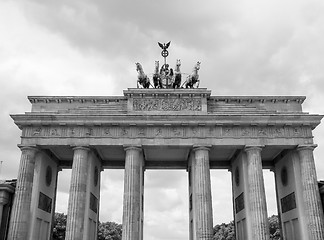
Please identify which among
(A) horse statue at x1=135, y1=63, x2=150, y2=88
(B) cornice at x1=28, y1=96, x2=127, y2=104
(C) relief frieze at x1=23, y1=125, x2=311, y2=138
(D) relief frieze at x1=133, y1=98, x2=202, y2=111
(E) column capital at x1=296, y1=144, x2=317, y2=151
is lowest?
(E) column capital at x1=296, y1=144, x2=317, y2=151

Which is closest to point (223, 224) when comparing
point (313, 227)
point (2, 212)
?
point (313, 227)

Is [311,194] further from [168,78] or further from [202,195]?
[168,78]

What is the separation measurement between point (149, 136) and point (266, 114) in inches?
468

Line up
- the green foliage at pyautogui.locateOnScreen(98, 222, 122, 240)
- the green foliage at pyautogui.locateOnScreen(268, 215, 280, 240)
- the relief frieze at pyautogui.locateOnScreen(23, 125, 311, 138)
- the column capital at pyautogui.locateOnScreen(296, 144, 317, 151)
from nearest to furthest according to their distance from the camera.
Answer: the column capital at pyautogui.locateOnScreen(296, 144, 317, 151), the relief frieze at pyautogui.locateOnScreen(23, 125, 311, 138), the green foliage at pyautogui.locateOnScreen(268, 215, 280, 240), the green foliage at pyautogui.locateOnScreen(98, 222, 122, 240)

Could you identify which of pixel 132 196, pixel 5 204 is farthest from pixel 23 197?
pixel 132 196

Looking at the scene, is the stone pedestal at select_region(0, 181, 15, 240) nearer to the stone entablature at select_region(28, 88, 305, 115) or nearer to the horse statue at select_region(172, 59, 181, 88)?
the stone entablature at select_region(28, 88, 305, 115)

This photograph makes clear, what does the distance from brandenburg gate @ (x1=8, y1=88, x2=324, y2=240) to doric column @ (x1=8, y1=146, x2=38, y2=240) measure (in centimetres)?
9

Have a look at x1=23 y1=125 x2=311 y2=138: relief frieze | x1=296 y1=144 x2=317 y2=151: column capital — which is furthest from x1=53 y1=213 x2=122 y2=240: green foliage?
x1=296 y1=144 x2=317 y2=151: column capital

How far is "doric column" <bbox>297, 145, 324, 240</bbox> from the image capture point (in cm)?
3097

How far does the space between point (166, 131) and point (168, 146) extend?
1.53 m

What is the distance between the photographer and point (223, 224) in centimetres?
9506

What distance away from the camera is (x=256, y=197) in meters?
32.3

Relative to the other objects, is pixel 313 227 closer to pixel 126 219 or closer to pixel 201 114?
pixel 201 114

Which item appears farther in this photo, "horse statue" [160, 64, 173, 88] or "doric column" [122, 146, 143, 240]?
"horse statue" [160, 64, 173, 88]
